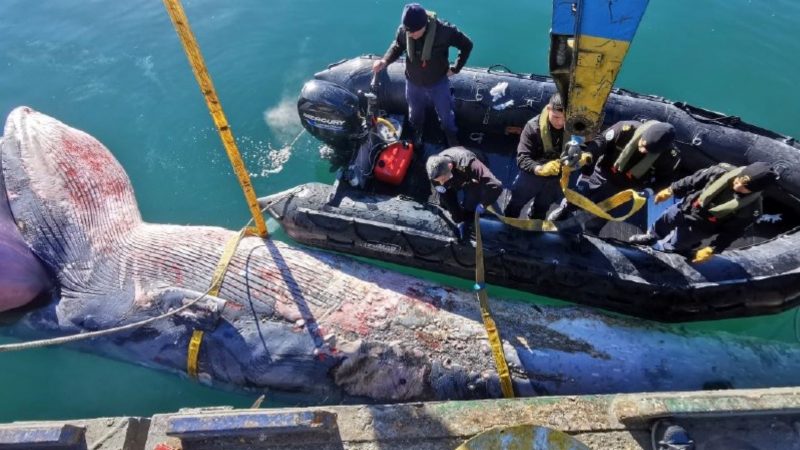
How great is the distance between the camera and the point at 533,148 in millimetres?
4965

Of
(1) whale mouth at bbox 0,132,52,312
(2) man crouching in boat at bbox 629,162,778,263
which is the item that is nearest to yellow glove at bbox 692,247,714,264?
(2) man crouching in boat at bbox 629,162,778,263

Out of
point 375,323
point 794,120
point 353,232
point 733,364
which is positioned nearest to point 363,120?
point 353,232

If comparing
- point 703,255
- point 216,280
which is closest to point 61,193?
point 216,280

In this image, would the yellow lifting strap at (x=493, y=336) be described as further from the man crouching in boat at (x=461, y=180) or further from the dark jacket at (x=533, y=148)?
the dark jacket at (x=533, y=148)

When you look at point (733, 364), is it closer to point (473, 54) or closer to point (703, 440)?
point (703, 440)

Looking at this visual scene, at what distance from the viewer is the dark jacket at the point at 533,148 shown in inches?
189

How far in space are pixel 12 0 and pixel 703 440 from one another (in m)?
13.4

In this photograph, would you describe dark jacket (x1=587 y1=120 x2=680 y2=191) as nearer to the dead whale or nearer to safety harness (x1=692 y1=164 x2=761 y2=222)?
safety harness (x1=692 y1=164 x2=761 y2=222)

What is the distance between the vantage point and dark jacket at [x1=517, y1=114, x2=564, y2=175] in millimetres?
4797

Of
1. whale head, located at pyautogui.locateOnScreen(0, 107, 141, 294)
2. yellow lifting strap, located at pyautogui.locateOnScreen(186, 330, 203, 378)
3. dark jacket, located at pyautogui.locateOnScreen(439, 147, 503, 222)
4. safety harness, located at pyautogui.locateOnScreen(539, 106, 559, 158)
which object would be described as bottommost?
yellow lifting strap, located at pyautogui.locateOnScreen(186, 330, 203, 378)

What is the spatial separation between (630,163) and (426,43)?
2.51 metres

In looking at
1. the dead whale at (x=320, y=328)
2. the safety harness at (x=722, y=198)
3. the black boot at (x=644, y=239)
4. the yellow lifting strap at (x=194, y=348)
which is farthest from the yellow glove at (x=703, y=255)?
the yellow lifting strap at (x=194, y=348)

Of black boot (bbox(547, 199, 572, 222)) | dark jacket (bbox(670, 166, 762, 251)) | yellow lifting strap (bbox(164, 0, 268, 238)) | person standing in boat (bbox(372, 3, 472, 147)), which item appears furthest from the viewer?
black boot (bbox(547, 199, 572, 222))

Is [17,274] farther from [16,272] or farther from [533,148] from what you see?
[533,148]
